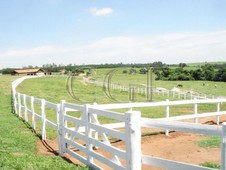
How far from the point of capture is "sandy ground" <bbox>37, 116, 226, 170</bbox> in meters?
8.67

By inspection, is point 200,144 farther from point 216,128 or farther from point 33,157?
point 216,128

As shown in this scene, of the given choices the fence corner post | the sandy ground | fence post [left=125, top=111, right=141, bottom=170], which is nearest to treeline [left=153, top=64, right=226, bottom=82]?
the sandy ground

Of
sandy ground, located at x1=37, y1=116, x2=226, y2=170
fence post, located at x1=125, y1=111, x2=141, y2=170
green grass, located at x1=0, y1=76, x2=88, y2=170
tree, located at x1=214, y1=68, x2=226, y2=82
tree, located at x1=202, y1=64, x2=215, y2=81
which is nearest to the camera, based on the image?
fence post, located at x1=125, y1=111, x2=141, y2=170

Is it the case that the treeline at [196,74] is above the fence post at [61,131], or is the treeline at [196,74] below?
below

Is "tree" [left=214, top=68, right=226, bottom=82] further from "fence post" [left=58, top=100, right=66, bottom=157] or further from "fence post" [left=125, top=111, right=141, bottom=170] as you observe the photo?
"fence post" [left=125, top=111, right=141, bottom=170]

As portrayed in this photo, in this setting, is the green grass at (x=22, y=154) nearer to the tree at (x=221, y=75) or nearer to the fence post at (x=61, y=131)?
the fence post at (x=61, y=131)

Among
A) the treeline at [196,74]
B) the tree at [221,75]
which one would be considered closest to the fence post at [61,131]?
the treeline at [196,74]

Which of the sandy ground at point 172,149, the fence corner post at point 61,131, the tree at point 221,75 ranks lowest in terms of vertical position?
the tree at point 221,75

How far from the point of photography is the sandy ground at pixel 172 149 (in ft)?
28.5

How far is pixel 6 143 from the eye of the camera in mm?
10617

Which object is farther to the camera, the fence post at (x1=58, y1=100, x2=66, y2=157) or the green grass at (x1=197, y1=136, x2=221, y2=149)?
the green grass at (x1=197, y1=136, x2=221, y2=149)

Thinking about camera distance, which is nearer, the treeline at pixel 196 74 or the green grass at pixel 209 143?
the green grass at pixel 209 143

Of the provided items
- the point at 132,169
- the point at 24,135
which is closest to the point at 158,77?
the point at 24,135

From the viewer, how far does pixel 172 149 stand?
32.6ft
